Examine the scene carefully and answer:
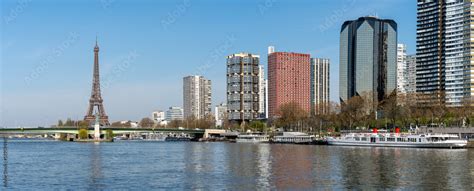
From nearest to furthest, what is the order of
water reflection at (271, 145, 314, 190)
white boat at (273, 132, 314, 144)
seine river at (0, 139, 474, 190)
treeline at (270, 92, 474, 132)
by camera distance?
seine river at (0, 139, 474, 190), water reflection at (271, 145, 314, 190), treeline at (270, 92, 474, 132), white boat at (273, 132, 314, 144)

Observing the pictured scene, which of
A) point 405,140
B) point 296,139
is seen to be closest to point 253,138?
point 296,139

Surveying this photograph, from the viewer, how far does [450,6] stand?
19750cm

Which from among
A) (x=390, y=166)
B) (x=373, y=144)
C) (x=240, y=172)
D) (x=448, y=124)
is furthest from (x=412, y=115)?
(x=240, y=172)

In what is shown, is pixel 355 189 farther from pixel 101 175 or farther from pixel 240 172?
pixel 101 175

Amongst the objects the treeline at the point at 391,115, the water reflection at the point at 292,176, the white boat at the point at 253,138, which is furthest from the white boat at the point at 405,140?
the water reflection at the point at 292,176

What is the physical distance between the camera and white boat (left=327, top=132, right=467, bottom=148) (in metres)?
115

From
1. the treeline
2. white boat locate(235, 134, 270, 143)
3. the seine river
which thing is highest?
the treeline

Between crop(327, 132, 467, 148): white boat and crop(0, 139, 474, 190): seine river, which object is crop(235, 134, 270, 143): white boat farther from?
crop(0, 139, 474, 190): seine river

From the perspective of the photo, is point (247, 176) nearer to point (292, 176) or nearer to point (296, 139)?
point (292, 176)

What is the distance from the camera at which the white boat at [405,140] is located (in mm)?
114750

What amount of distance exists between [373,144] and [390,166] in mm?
61988

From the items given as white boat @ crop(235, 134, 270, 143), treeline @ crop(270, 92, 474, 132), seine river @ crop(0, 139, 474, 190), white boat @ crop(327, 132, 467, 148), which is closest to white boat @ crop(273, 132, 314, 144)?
white boat @ crop(235, 134, 270, 143)

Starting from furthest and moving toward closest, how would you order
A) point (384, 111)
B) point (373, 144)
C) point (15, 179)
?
point (384, 111)
point (373, 144)
point (15, 179)

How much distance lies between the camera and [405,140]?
122 m
